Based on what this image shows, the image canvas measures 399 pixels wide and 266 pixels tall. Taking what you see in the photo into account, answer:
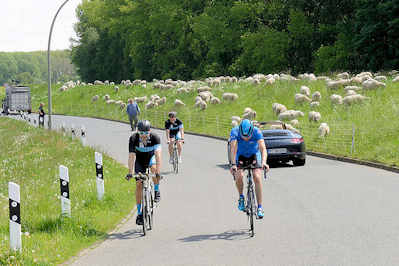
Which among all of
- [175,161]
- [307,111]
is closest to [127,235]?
[175,161]

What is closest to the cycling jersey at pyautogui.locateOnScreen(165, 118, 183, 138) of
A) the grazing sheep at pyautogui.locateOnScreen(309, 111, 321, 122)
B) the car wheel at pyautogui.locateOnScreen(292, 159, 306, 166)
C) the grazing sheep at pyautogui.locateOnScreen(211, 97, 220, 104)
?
the car wheel at pyautogui.locateOnScreen(292, 159, 306, 166)

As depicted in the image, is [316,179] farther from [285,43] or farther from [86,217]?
[285,43]

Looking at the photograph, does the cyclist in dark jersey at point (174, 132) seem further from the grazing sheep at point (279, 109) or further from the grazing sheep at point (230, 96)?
the grazing sheep at point (230, 96)

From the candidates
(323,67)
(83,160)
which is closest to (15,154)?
(83,160)

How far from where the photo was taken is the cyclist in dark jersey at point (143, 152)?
32.2ft

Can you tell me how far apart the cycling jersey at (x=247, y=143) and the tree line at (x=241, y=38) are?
40.5 meters

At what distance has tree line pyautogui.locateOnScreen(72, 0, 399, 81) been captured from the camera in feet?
170

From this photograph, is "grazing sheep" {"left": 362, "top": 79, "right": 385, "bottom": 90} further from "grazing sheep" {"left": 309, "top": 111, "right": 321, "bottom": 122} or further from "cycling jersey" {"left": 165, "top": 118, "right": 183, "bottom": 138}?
"cycling jersey" {"left": 165, "top": 118, "right": 183, "bottom": 138}

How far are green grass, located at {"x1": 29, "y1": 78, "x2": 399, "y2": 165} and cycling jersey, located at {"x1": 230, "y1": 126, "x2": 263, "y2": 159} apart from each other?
36.6ft

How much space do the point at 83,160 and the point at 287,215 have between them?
11.7 m

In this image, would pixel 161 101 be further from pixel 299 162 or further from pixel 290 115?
pixel 299 162

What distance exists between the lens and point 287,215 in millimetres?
11367

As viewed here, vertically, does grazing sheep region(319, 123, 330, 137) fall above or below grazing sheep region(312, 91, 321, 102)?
below

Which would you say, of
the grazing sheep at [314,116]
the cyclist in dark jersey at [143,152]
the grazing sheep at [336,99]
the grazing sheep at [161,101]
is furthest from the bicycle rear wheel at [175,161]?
the grazing sheep at [161,101]
